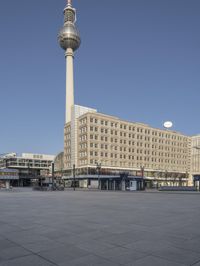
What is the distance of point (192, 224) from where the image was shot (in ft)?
37.6

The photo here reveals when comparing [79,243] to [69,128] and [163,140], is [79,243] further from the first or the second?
[163,140]

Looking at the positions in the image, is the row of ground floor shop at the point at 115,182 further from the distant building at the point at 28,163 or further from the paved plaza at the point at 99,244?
the paved plaza at the point at 99,244

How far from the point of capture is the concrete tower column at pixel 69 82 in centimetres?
12675

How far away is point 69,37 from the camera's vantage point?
136 m

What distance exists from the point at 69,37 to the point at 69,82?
75.6 ft

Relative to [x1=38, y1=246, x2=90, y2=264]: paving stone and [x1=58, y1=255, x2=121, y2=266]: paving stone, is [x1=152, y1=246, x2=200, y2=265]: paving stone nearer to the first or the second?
[x1=58, y1=255, x2=121, y2=266]: paving stone

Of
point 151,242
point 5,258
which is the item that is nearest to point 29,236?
point 5,258

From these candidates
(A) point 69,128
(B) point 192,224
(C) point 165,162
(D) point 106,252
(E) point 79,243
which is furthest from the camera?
(C) point 165,162

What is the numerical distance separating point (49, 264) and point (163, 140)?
12880 cm

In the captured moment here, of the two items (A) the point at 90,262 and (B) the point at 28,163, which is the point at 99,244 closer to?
(A) the point at 90,262

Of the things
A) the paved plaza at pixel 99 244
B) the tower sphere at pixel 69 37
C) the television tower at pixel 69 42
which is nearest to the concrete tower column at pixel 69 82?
the television tower at pixel 69 42

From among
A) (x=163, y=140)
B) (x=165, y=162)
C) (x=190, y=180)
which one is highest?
(x=163, y=140)

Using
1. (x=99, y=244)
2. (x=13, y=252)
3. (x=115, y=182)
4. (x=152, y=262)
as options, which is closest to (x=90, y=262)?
(x=152, y=262)

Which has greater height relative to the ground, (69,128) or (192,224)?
(69,128)
